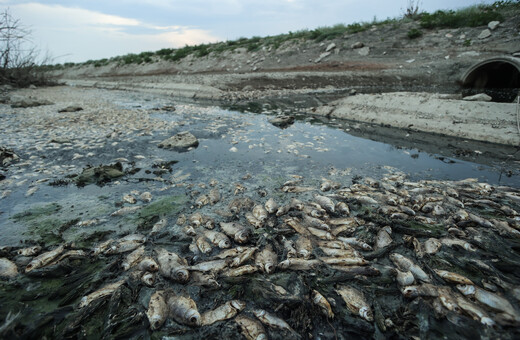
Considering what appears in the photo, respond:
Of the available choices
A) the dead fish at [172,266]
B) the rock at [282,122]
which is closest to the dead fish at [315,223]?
the dead fish at [172,266]

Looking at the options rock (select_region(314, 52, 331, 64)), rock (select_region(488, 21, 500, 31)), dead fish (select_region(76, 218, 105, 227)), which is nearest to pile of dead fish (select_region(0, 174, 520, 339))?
dead fish (select_region(76, 218, 105, 227))

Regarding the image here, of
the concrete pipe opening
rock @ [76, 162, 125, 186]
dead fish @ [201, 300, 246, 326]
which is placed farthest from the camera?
the concrete pipe opening

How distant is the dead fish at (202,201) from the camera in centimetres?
480

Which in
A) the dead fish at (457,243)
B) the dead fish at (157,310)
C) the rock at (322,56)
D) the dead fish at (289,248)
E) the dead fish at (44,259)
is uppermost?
the rock at (322,56)

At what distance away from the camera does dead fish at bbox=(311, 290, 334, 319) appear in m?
2.65

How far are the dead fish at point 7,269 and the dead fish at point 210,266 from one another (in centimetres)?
214

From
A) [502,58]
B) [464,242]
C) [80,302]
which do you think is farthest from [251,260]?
[502,58]

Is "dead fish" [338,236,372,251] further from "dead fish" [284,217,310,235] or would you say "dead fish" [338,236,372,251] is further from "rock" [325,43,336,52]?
"rock" [325,43,336,52]

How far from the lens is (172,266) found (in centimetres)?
322

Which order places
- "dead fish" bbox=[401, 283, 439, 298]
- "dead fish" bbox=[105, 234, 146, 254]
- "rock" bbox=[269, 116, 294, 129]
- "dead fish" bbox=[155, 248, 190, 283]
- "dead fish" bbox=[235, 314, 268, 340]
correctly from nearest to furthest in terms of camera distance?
"dead fish" bbox=[235, 314, 268, 340] < "dead fish" bbox=[401, 283, 439, 298] < "dead fish" bbox=[155, 248, 190, 283] < "dead fish" bbox=[105, 234, 146, 254] < "rock" bbox=[269, 116, 294, 129]

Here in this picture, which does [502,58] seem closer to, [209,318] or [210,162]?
[210,162]

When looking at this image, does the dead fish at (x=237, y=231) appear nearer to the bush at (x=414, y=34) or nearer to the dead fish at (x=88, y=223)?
the dead fish at (x=88, y=223)

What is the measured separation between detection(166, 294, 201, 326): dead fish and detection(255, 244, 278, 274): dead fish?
936 millimetres

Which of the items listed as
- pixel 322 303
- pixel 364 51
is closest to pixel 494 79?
pixel 364 51
